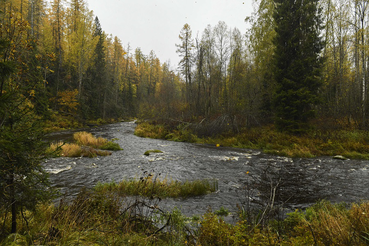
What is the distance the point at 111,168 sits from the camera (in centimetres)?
988

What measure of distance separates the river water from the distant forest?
331 centimetres

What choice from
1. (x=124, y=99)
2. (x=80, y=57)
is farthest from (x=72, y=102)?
(x=124, y=99)

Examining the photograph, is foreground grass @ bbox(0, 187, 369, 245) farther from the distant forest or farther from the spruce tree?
the spruce tree

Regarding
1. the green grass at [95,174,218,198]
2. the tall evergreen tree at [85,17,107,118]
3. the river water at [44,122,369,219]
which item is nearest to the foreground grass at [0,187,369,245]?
the river water at [44,122,369,219]

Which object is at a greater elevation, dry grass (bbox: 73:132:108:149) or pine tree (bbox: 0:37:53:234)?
pine tree (bbox: 0:37:53:234)

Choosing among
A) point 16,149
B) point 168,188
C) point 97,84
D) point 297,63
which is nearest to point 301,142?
point 297,63

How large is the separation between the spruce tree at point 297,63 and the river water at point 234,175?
17.5 ft

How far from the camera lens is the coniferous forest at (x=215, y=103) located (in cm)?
285

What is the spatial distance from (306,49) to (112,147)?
18330 mm

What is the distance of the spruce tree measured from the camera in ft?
51.8

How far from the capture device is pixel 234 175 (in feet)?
29.7

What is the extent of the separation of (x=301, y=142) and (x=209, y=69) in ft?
58.2

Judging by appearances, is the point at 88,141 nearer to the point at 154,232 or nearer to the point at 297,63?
the point at 154,232

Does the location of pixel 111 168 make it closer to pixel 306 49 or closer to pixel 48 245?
pixel 48 245
